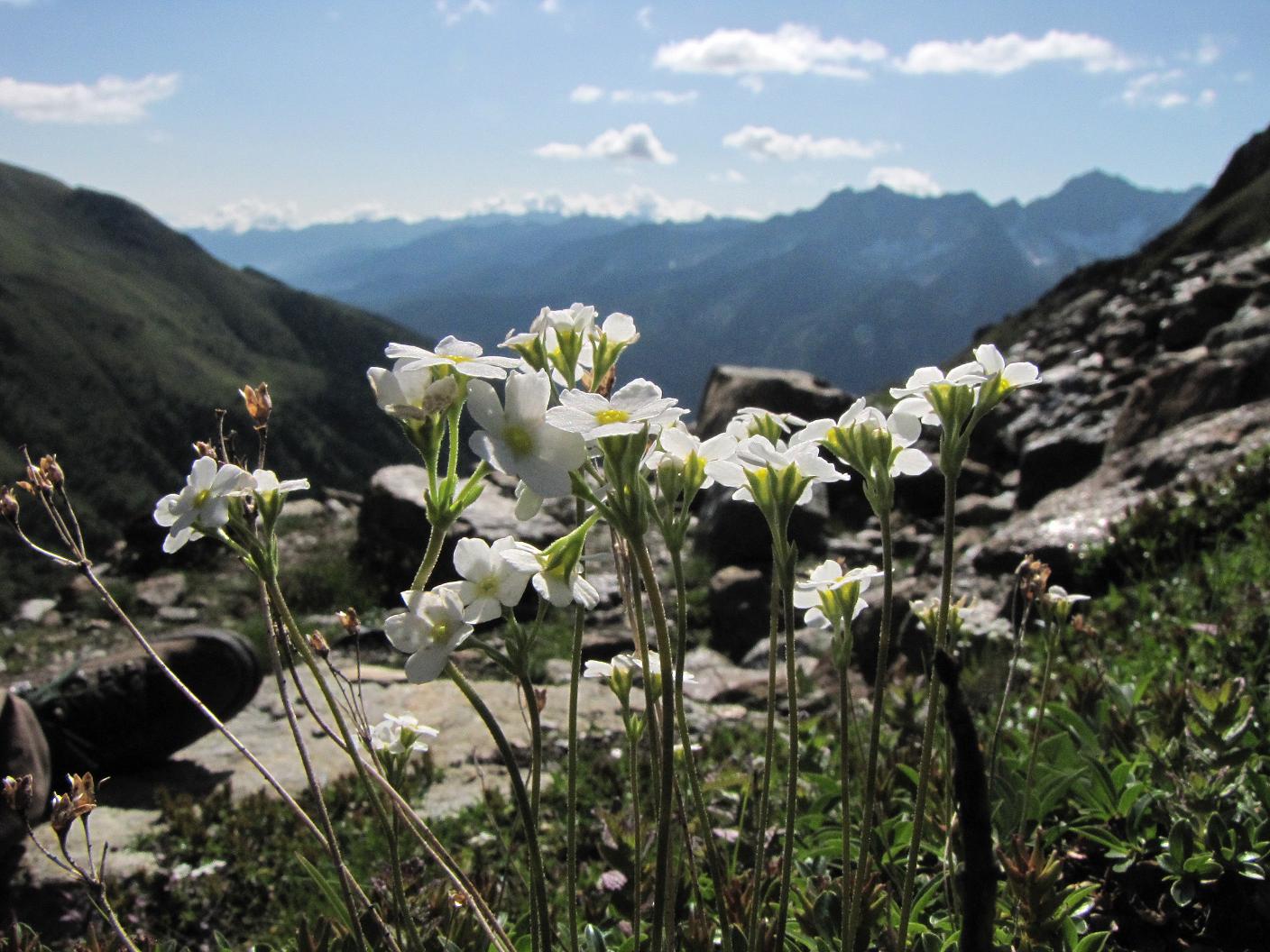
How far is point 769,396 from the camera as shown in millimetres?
15688

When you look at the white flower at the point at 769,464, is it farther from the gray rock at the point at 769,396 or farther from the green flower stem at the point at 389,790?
the gray rock at the point at 769,396

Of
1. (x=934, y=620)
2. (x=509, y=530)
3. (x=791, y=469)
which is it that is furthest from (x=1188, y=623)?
(x=509, y=530)

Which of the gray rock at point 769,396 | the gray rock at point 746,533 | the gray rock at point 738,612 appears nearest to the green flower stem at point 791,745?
the gray rock at point 738,612

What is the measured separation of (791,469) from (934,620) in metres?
0.98

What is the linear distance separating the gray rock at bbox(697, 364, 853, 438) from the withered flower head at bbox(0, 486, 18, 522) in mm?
13453

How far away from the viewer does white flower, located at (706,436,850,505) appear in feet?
4.53

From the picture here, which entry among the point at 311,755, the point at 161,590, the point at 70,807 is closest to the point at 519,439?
the point at 70,807

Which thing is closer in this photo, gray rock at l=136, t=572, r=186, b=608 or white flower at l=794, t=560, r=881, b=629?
white flower at l=794, t=560, r=881, b=629

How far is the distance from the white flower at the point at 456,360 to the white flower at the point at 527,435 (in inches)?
1.1

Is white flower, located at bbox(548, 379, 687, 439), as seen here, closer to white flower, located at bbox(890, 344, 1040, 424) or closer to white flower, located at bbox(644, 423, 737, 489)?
white flower, located at bbox(644, 423, 737, 489)

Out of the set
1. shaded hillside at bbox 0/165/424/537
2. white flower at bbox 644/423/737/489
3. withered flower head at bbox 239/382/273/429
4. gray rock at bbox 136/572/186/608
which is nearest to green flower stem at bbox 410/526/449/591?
white flower at bbox 644/423/737/489

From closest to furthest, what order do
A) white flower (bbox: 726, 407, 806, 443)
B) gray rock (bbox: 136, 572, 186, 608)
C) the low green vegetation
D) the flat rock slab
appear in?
white flower (bbox: 726, 407, 806, 443), the low green vegetation, the flat rock slab, gray rock (bbox: 136, 572, 186, 608)

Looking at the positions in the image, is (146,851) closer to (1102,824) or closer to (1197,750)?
(1102,824)

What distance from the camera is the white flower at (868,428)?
155 centimetres
